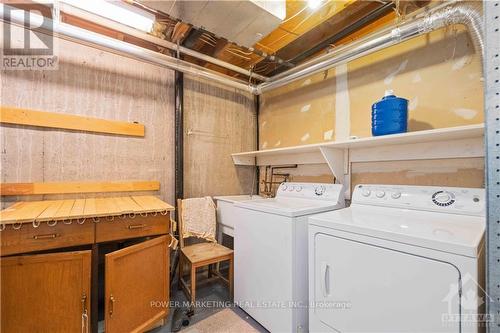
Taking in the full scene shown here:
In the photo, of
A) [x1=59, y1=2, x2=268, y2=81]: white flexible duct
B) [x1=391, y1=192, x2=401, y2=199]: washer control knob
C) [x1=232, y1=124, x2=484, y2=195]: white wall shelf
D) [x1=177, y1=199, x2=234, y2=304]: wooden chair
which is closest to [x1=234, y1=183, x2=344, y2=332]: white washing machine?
[x1=177, y1=199, x2=234, y2=304]: wooden chair

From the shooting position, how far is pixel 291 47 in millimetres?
2410

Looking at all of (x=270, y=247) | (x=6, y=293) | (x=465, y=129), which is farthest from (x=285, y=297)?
(x=6, y=293)

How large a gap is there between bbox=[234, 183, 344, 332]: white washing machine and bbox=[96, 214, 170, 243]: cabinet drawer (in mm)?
628

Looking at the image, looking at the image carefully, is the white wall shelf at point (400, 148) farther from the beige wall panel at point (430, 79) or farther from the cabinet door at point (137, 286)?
the cabinet door at point (137, 286)

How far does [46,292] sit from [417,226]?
2.03m

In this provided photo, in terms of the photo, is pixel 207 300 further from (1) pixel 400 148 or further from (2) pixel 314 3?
(2) pixel 314 3

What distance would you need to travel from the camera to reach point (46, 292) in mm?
1277

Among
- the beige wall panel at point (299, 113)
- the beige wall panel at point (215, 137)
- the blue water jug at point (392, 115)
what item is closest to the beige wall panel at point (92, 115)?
the beige wall panel at point (215, 137)

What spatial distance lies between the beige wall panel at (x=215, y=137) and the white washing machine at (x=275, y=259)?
0.81 meters

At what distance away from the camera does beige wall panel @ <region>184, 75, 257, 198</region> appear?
252 cm

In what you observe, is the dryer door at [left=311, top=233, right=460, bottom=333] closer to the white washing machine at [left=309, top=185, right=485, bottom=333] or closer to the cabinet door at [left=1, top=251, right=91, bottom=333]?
the white washing machine at [left=309, top=185, right=485, bottom=333]

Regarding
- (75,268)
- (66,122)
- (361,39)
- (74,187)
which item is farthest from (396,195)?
(66,122)

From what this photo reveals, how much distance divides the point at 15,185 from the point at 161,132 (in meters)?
1.16

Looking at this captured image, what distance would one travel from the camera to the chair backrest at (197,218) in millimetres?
2207
